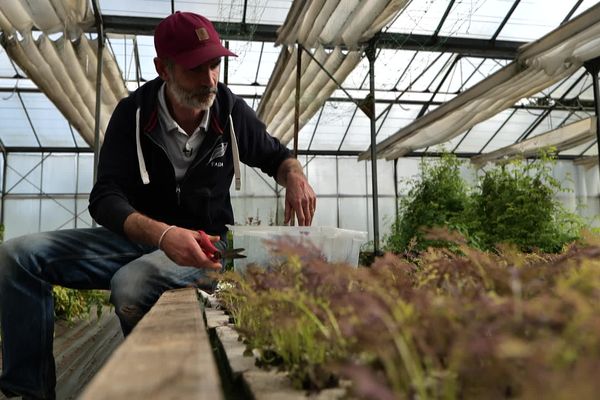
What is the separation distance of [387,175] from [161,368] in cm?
1258

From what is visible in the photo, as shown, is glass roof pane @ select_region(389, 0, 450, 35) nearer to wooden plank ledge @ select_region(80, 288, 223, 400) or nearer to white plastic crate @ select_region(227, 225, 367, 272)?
white plastic crate @ select_region(227, 225, 367, 272)

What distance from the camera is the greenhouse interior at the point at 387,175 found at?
592 mm

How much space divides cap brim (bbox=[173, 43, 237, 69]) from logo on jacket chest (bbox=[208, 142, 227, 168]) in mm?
407

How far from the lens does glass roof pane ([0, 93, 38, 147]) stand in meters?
10.5

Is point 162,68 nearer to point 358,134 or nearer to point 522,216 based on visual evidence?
point 522,216

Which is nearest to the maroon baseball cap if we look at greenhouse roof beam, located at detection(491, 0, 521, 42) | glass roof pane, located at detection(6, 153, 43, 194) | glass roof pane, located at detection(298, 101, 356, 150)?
greenhouse roof beam, located at detection(491, 0, 521, 42)

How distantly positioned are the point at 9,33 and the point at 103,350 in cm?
303

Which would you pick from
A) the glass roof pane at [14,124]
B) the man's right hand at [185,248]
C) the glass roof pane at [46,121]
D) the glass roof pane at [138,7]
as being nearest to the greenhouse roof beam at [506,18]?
the glass roof pane at [138,7]

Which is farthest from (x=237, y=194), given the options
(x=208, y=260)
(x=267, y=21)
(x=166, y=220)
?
(x=208, y=260)

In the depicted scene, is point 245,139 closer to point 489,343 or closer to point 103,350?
point 103,350

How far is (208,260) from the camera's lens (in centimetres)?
162

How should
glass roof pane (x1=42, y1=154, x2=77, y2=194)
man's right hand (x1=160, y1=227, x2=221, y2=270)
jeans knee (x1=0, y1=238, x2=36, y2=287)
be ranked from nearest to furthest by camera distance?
man's right hand (x1=160, y1=227, x2=221, y2=270), jeans knee (x1=0, y1=238, x2=36, y2=287), glass roof pane (x1=42, y1=154, x2=77, y2=194)

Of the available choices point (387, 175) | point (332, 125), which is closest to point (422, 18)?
point (332, 125)

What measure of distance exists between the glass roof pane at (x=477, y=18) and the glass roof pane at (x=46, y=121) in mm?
8047
